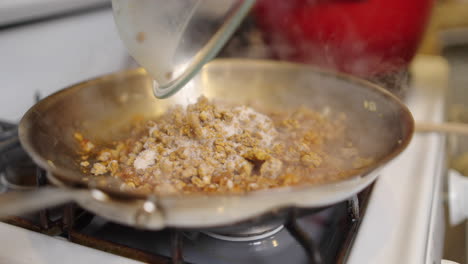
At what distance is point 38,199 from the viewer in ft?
0.96

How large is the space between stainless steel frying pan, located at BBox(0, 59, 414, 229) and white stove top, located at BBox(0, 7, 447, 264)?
7cm

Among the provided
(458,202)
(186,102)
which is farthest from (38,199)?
(458,202)

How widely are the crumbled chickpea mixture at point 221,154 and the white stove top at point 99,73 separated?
75 mm

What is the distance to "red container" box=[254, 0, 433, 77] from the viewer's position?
2.08 feet

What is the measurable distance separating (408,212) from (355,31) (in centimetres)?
34

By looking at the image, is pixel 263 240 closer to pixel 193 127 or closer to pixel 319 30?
pixel 193 127

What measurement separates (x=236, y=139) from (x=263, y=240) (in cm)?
A: 13

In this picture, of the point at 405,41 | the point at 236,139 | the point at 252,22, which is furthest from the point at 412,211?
the point at 252,22

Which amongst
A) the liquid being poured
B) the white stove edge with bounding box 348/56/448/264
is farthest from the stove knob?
the liquid being poured

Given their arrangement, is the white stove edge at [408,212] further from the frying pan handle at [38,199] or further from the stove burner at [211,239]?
the frying pan handle at [38,199]

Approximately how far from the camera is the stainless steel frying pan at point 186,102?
0.93ft

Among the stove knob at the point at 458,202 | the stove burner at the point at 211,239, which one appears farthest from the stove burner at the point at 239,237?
the stove knob at the point at 458,202

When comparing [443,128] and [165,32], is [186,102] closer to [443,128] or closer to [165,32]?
Answer: [165,32]

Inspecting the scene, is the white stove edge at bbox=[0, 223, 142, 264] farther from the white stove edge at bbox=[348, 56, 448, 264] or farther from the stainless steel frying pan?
the white stove edge at bbox=[348, 56, 448, 264]
